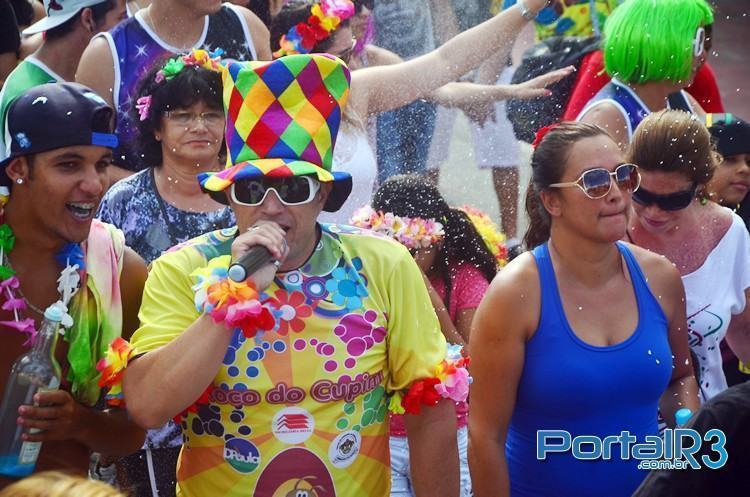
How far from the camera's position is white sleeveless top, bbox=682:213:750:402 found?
4.37m

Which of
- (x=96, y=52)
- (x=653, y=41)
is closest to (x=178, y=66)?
(x=96, y=52)

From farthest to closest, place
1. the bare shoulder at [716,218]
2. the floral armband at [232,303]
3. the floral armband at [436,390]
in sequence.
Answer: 1. the bare shoulder at [716,218]
2. the floral armband at [436,390]
3. the floral armband at [232,303]

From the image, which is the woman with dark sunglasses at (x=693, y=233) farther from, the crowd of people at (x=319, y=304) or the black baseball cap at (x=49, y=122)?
the black baseball cap at (x=49, y=122)

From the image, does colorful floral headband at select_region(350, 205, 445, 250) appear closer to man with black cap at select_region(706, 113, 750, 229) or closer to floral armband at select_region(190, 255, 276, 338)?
man with black cap at select_region(706, 113, 750, 229)

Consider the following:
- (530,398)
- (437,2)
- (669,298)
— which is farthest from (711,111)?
(530,398)

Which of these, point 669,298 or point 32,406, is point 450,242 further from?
point 32,406

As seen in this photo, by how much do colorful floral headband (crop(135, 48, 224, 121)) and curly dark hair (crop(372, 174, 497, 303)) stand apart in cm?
89

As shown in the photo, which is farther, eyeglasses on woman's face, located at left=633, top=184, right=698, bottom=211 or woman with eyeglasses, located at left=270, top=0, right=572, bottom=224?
woman with eyeglasses, located at left=270, top=0, right=572, bottom=224

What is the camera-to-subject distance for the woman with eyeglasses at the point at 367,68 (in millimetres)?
5312

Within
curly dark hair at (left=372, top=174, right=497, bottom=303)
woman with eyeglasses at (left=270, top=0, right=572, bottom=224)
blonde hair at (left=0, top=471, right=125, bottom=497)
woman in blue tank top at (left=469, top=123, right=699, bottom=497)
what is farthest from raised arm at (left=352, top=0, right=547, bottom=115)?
blonde hair at (left=0, top=471, right=125, bottom=497)

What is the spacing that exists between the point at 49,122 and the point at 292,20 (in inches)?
83.4

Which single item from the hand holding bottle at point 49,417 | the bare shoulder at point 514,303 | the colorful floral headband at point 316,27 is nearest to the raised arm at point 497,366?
the bare shoulder at point 514,303

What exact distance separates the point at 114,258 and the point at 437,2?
3.22 meters

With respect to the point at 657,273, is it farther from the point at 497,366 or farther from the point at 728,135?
the point at 728,135
